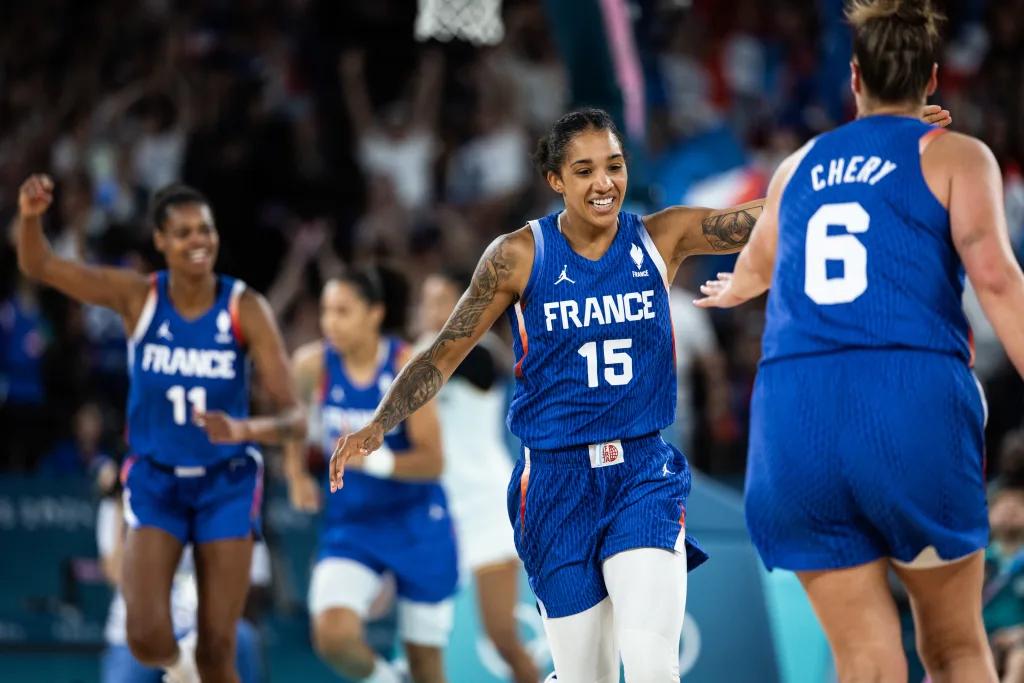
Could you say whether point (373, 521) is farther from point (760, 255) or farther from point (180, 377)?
point (760, 255)

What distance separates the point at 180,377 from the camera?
6543 mm

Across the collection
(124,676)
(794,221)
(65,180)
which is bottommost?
(124,676)

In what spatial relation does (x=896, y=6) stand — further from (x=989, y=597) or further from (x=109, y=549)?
(x=109, y=549)

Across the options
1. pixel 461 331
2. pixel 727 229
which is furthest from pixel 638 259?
pixel 461 331

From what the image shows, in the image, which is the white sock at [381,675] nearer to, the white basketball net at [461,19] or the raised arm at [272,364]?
the raised arm at [272,364]

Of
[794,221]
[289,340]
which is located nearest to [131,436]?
[794,221]

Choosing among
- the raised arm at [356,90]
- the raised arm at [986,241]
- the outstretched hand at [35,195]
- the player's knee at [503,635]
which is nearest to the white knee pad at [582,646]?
the raised arm at [986,241]

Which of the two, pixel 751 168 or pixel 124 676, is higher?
pixel 751 168

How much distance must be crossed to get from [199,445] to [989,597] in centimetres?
408

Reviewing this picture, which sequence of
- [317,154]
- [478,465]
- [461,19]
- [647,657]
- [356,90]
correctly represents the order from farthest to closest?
[356,90], [317,154], [461,19], [478,465], [647,657]

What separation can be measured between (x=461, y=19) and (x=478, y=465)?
3.25 m

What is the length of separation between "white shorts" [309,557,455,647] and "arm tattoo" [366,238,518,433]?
258cm

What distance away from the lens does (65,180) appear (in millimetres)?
13562

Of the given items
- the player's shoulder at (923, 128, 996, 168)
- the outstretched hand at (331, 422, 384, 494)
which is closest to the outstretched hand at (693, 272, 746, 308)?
the player's shoulder at (923, 128, 996, 168)
